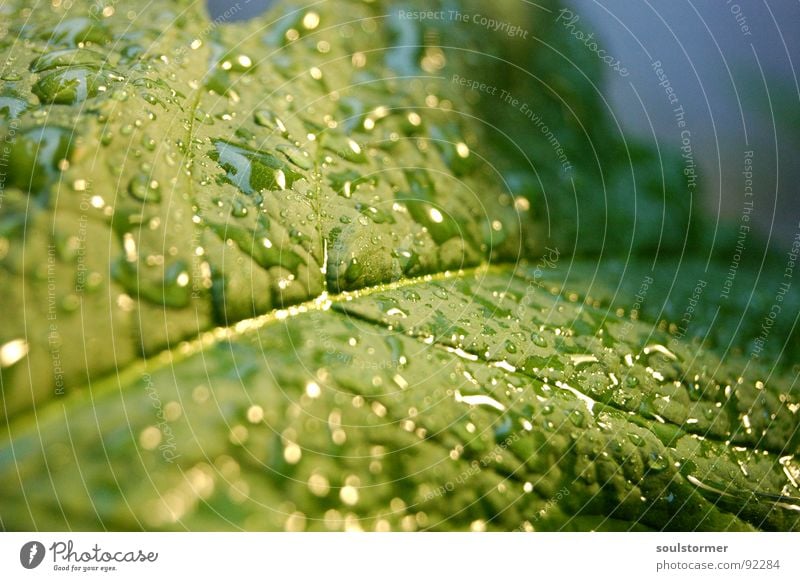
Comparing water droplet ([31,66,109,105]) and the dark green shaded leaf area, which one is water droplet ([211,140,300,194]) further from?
water droplet ([31,66,109,105])

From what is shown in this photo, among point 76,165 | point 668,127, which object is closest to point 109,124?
point 76,165

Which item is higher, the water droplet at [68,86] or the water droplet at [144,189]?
the water droplet at [68,86]

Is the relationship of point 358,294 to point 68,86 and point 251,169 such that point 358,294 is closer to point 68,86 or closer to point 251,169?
point 251,169

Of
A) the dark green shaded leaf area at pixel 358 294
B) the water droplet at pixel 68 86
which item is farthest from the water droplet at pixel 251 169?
the water droplet at pixel 68 86

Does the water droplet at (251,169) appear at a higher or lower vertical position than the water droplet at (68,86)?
lower

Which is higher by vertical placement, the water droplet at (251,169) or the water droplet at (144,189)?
the water droplet at (251,169)

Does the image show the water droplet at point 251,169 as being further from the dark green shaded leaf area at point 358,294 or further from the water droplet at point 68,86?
the water droplet at point 68,86

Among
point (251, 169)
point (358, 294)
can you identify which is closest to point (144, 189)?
point (251, 169)

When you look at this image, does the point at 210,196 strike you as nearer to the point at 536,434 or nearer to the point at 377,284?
the point at 377,284
